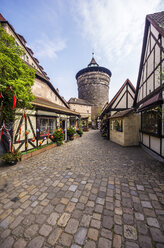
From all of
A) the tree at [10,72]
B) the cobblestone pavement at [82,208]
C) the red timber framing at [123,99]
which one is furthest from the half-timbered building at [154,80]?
the tree at [10,72]

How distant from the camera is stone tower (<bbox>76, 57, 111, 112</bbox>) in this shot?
1284 inches

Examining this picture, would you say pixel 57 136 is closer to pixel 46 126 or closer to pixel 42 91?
pixel 46 126

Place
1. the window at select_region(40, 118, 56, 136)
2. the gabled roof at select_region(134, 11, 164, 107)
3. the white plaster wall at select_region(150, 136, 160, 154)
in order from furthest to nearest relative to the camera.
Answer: the window at select_region(40, 118, 56, 136), the white plaster wall at select_region(150, 136, 160, 154), the gabled roof at select_region(134, 11, 164, 107)

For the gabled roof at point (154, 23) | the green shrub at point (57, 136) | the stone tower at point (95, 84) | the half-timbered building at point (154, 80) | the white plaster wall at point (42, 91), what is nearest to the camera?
the half-timbered building at point (154, 80)

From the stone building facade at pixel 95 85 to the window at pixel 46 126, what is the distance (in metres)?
26.0

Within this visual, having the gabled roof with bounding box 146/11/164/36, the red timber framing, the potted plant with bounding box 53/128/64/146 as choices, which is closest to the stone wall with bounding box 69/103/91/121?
the red timber framing

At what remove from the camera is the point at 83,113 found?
31.5 metres

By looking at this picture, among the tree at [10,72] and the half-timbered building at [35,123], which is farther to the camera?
the half-timbered building at [35,123]

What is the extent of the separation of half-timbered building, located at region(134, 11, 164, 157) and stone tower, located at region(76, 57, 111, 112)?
1054 inches

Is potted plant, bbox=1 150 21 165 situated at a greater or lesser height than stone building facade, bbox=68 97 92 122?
lesser

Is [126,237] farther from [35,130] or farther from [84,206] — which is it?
[35,130]

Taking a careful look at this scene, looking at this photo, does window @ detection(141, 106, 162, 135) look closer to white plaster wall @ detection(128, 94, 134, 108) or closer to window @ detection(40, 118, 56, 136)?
white plaster wall @ detection(128, 94, 134, 108)

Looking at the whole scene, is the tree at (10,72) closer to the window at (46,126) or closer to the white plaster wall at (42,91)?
the window at (46,126)

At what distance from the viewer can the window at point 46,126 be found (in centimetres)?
663
